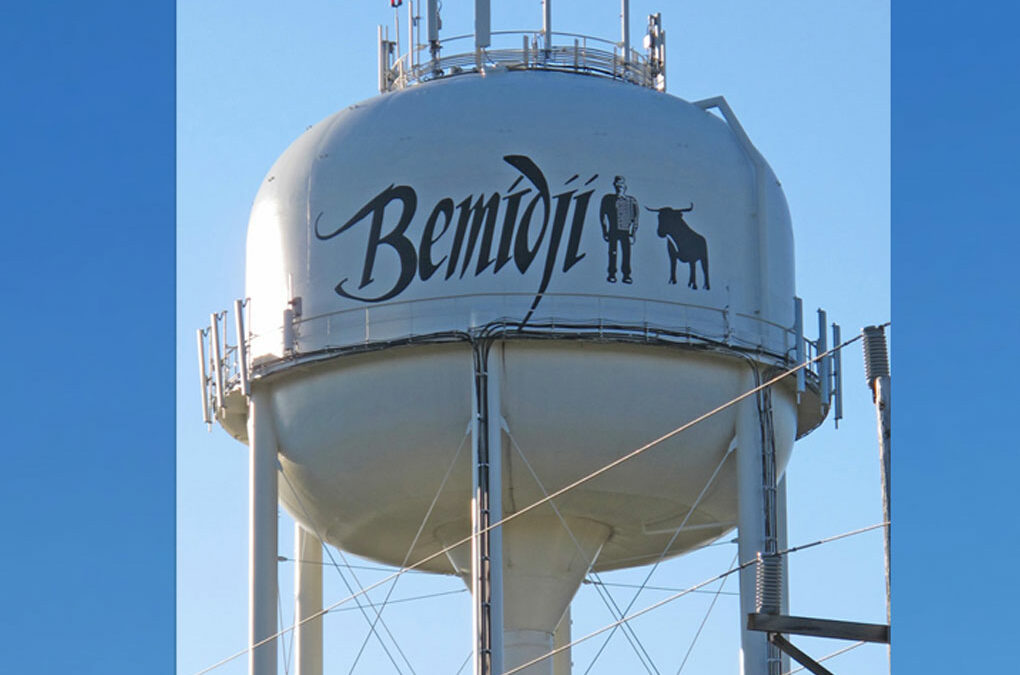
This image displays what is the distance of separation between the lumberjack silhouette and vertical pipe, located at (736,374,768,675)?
1.76m

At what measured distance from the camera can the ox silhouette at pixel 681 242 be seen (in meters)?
19.2

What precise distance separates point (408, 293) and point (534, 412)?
169 cm

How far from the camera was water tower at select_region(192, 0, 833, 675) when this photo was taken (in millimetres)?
18828

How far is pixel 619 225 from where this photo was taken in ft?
62.8

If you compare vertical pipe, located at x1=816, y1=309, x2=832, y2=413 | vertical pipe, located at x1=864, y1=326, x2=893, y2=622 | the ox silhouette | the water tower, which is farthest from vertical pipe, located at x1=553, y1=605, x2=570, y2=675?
vertical pipe, located at x1=864, y1=326, x2=893, y2=622

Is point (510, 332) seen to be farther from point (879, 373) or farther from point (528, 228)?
point (879, 373)

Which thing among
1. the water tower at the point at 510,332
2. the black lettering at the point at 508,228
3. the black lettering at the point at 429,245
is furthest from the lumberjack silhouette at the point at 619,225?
the black lettering at the point at 429,245

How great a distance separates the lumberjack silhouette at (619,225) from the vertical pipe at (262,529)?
12.5 ft

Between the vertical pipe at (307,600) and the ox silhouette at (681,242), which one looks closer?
the ox silhouette at (681,242)

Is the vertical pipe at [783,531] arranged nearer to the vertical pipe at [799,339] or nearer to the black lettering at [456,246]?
the vertical pipe at [799,339]

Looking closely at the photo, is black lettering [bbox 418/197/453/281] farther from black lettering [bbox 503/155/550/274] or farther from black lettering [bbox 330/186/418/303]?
black lettering [bbox 503/155/550/274]

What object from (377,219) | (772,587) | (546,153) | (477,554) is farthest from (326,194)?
(772,587)

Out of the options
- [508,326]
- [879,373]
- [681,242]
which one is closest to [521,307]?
[508,326]

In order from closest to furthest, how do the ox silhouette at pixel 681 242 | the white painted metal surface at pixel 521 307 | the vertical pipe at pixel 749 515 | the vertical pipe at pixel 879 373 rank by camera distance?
the vertical pipe at pixel 879 373
the vertical pipe at pixel 749 515
the white painted metal surface at pixel 521 307
the ox silhouette at pixel 681 242
